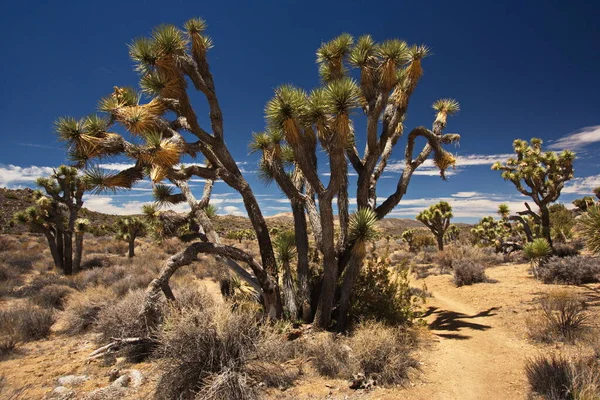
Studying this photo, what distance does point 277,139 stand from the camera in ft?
22.1

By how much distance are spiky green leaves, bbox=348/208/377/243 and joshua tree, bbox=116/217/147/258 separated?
19185 mm

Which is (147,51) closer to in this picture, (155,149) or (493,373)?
(155,149)

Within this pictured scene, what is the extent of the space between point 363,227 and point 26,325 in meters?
8.51

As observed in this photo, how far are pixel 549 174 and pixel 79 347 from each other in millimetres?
18620

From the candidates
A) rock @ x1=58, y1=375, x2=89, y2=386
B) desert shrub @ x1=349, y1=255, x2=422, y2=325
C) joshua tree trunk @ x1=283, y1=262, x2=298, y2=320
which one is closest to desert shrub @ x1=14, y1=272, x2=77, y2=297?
rock @ x1=58, y1=375, x2=89, y2=386

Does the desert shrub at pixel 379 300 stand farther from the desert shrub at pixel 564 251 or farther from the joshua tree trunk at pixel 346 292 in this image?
the desert shrub at pixel 564 251

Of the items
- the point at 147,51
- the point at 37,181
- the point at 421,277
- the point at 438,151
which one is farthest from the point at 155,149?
the point at 37,181

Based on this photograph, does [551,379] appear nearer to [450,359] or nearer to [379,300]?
[450,359]

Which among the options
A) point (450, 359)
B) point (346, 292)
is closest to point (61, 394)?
point (346, 292)

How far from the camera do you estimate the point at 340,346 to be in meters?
5.55

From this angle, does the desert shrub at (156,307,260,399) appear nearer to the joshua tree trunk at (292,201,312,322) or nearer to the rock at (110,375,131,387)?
the rock at (110,375,131,387)

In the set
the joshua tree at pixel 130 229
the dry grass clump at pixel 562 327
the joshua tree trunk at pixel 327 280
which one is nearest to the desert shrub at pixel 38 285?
the joshua tree at pixel 130 229

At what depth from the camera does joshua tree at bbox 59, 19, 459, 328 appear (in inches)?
222

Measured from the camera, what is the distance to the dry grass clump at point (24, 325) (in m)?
7.44
